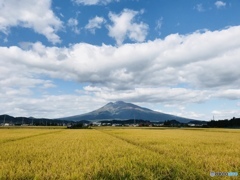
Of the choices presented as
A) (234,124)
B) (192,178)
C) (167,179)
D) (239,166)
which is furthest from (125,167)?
(234,124)

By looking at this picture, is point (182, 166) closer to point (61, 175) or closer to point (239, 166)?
point (239, 166)

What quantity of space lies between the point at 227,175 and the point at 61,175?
Answer: 5.67 meters

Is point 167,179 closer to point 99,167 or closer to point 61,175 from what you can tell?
point 99,167

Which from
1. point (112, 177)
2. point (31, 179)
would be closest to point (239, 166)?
point (112, 177)

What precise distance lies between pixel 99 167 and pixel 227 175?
4.70 m

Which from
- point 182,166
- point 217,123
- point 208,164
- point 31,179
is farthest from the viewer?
point 217,123

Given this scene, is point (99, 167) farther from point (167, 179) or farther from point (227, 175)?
point (227, 175)

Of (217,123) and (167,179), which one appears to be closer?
(167,179)

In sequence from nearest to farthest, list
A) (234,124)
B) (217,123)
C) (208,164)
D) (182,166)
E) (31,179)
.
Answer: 1. (31,179)
2. (182,166)
3. (208,164)
4. (234,124)
5. (217,123)

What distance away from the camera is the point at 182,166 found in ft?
36.2

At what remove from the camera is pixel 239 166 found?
11500 mm

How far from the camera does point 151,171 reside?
406 inches

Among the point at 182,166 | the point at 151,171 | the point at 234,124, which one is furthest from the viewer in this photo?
the point at 234,124

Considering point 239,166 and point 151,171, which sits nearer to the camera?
point 151,171
